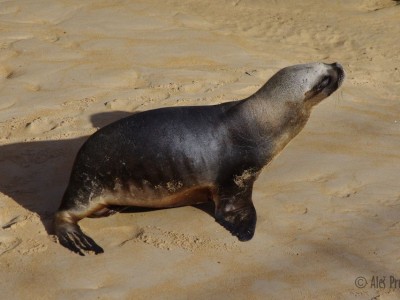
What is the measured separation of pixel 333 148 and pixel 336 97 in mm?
1105

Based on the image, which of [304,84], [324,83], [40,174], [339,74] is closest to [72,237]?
[40,174]

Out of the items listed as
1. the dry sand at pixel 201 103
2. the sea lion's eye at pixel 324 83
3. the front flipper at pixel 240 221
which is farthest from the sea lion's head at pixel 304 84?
the front flipper at pixel 240 221

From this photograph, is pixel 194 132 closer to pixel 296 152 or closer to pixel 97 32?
pixel 296 152

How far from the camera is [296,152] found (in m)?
5.38

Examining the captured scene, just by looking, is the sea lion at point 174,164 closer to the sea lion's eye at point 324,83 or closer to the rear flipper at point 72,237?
the rear flipper at point 72,237

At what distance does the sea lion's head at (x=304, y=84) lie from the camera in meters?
4.75

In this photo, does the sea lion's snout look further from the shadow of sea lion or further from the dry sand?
the shadow of sea lion

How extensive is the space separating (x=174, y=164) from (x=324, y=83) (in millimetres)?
1303

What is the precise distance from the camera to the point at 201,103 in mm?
6219

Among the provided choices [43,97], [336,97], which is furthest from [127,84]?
[336,97]

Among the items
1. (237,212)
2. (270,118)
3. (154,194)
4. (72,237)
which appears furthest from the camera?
(270,118)

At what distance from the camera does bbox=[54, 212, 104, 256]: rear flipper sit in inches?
166

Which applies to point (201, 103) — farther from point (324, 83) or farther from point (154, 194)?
point (154, 194)

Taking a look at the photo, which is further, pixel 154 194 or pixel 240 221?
pixel 154 194
